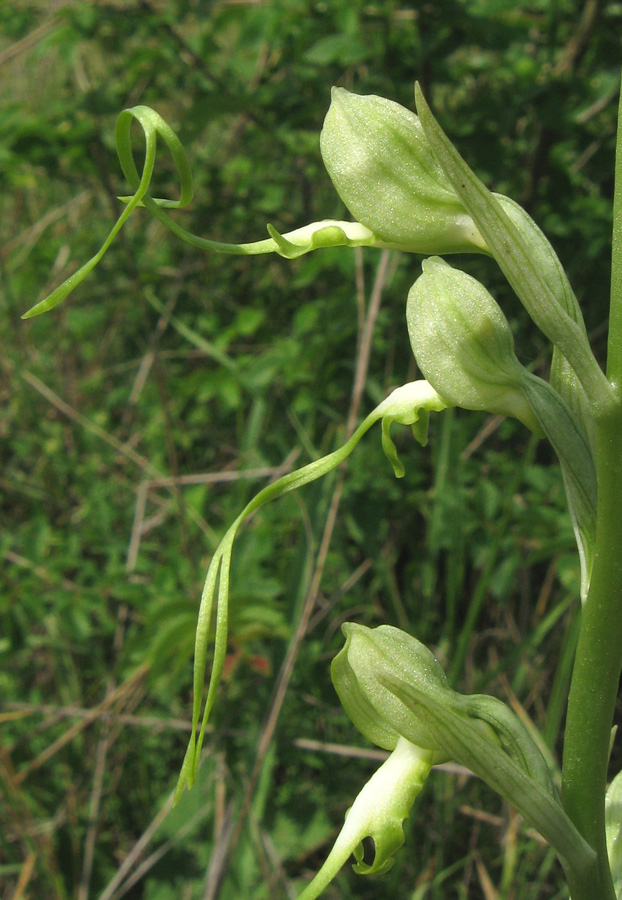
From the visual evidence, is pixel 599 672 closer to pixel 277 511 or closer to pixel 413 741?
pixel 413 741

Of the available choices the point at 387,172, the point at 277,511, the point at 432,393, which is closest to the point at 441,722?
the point at 432,393

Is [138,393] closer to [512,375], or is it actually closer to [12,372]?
[12,372]

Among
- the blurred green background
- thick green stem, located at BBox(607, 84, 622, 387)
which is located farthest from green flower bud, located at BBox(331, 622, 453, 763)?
the blurred green background

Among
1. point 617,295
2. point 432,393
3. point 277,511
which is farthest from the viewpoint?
point 277,511

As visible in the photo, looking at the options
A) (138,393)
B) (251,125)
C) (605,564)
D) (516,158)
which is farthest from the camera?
(251,125)

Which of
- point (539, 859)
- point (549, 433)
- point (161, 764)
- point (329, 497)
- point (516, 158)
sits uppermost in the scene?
point (549, 433)

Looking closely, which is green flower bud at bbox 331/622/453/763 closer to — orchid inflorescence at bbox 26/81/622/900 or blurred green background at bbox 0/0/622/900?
orchid inflorescence at bbox 26/81/622/900

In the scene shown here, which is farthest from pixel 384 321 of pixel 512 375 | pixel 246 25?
pixel 512 375
